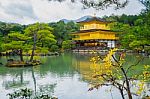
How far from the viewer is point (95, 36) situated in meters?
37.7

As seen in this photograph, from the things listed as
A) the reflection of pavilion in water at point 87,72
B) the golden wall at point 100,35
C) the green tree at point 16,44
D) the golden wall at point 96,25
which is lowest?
the reflection of pavilion in water at point 87,72

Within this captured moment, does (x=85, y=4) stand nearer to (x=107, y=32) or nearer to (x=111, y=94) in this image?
(x=111, y=94)

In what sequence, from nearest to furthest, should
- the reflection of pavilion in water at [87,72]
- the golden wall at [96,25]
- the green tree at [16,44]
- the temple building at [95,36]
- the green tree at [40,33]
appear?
1. the reflection of pavilion in water at [87,72]
2. the green tree at [16,44]
3. the green tree at [40,33]
4. the temple building at [95,36]
5. the golden wall at [96,25]

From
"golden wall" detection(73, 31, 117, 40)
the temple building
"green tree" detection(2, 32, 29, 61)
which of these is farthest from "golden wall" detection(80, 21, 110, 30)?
"green tree" detection(2, 32, 29, 61)

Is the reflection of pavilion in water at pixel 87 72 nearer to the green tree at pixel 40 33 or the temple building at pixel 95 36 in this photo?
the green tree at pixel 40 33

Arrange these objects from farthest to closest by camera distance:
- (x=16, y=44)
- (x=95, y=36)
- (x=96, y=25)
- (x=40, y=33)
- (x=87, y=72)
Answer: (x=96, y=25), (x=95, y=36), (x=40, y=33), (x=16, y=44), (x=87, y=72)

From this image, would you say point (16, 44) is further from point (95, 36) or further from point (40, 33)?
point (95, 36)

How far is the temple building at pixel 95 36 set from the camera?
3744cm

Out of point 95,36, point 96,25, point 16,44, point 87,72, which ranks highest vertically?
point 96,25

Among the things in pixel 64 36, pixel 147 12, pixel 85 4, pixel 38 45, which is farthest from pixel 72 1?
pixel 64 36

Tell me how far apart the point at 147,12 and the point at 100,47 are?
29039 millimetres

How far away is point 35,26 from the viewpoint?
64.8 ft

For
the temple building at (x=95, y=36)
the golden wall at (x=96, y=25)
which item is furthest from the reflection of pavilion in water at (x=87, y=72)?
the golden wall at (x=96, y=25)

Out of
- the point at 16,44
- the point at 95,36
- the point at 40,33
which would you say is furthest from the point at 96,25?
the point at 16,44
